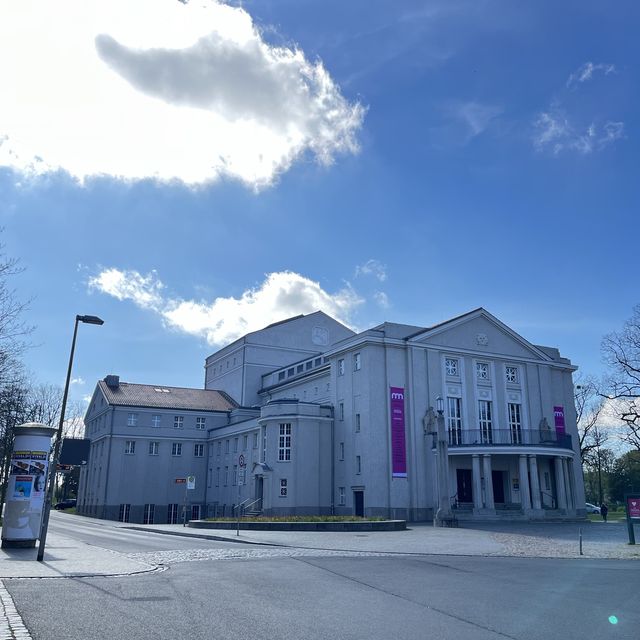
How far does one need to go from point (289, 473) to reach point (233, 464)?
48.7ft

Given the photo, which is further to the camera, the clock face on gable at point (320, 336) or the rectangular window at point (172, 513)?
the clock face on gable at point (320, 336)

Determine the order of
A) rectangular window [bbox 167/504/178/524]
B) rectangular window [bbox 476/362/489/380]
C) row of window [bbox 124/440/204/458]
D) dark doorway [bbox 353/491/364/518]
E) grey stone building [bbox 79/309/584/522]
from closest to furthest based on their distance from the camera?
grey stone building [bbox 79/309/584/522]
dark doorway [bbox 353/491/364/518]
rectangular window [bbox 476/362/489/380]
rectangular window [bbox 167/504/178/524]
row of window [bbox 124/440/204/458]

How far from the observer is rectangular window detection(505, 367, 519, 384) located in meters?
50.8

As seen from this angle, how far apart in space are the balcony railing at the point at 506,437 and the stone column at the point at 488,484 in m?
0.98

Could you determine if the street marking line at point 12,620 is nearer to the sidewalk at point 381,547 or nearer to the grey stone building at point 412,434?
the sidewalk at point 381,547

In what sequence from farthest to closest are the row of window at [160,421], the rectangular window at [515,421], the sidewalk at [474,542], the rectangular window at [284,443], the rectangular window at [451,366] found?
the row of window at [160,421] → the rectangular window at [515,421] → the rectangular window at [451,366] → the rectangular window at [284,443] → the sidewalk at [474,542]

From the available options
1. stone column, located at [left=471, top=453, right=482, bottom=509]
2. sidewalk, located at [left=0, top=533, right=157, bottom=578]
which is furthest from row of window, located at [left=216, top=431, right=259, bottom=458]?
sidewalk, located at [left=0, top=533, right=157, bottom=578]

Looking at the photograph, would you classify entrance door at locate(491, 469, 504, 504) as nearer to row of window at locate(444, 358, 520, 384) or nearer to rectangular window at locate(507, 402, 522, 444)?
rectangular window at locate(507, 402, 522, 444)

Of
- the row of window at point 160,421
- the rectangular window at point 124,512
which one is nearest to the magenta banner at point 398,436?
the row of window at point 160,421

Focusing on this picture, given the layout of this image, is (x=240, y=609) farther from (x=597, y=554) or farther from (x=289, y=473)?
(x=289, y=473)

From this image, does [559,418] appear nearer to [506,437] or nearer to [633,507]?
[506,437]

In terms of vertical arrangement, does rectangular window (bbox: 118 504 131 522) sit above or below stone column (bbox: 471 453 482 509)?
below

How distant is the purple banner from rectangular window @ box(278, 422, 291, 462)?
21.9 metres

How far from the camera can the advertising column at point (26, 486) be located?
18188 millimetres
